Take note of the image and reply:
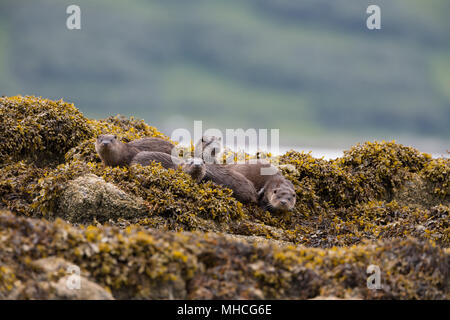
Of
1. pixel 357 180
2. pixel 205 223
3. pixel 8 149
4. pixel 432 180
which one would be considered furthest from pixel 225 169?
pixel 432 180

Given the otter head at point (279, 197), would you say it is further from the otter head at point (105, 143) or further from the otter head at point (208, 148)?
the otter head at point (105, 143)

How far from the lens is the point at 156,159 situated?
8.36 metres

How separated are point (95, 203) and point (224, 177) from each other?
94.6 inches

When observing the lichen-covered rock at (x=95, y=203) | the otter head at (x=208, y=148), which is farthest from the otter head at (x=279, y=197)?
the lichen-covered rock at (x=95, y=203)

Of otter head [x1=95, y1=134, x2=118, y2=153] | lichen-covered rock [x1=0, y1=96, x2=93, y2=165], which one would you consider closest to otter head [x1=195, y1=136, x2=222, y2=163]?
otter head [x1=95, y1=134, x2=118, y2=153]

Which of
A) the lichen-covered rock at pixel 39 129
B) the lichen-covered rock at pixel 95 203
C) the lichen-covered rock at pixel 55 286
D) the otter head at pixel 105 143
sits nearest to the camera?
the lichen-covered rock at pixel 55 286

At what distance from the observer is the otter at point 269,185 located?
8.22 metres

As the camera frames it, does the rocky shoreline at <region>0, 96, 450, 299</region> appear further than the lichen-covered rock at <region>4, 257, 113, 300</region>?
Yes

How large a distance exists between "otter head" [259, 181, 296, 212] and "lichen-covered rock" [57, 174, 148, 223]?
2272 mm

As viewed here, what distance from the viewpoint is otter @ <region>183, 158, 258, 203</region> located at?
7992 millimetres

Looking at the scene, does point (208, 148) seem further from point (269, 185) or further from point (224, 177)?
point (269, 185)

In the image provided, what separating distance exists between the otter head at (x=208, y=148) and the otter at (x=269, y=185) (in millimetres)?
464

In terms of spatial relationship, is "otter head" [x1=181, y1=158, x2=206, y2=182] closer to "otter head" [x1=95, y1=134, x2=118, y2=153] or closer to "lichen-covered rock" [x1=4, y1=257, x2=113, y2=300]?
"otter head" [x1=95, y1=134, x2=118, y2=153]
